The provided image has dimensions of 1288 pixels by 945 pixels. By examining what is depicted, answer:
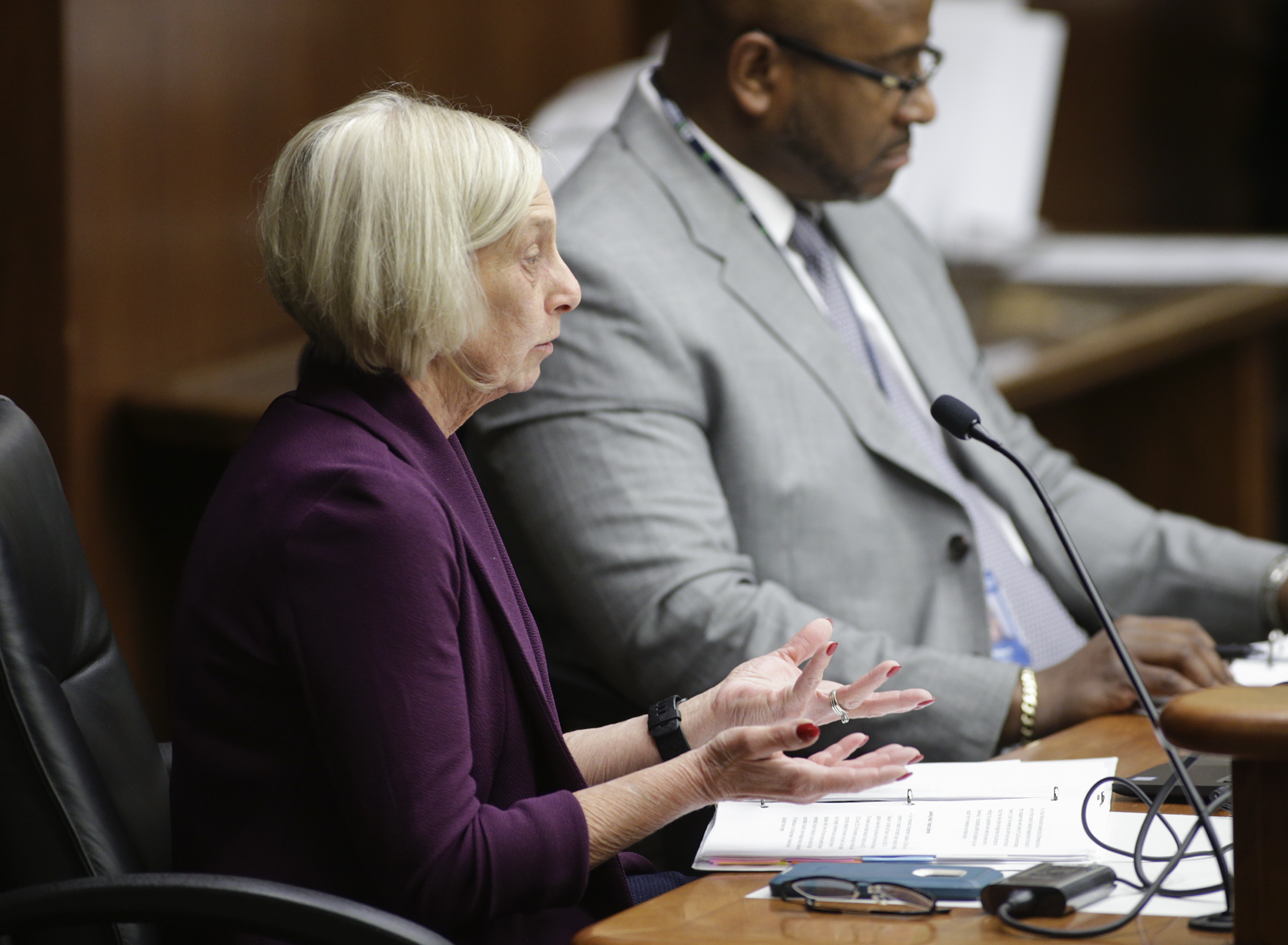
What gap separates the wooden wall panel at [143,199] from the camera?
244 cm

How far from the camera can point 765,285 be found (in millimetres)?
1782

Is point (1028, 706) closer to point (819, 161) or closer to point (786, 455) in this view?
point (786, 455)

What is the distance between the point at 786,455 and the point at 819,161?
1.34 ft

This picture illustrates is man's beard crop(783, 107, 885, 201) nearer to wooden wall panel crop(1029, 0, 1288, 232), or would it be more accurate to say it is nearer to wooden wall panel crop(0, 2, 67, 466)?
wooden wall panel crop(0, 2, 67, 466)

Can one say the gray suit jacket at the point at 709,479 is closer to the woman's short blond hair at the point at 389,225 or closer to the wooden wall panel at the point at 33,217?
the woman's short blond hair at the point at 389,225

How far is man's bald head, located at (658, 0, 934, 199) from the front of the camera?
181 cm

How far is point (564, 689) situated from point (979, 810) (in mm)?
607

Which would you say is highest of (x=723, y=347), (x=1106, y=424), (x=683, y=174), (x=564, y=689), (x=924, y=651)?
(x=683, y=174)

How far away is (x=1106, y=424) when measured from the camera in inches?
133

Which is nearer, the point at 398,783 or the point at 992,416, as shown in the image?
the point at 398,783

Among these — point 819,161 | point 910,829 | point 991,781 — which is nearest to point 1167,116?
point 819,161

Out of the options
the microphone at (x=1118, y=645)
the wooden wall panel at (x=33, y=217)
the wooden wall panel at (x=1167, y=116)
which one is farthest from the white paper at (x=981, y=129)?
the microphone at (x=1118, y=645)

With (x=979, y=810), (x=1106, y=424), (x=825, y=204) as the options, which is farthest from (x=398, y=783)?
(x=1106, y=424)

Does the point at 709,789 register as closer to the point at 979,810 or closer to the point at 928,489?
the point at 979,810
